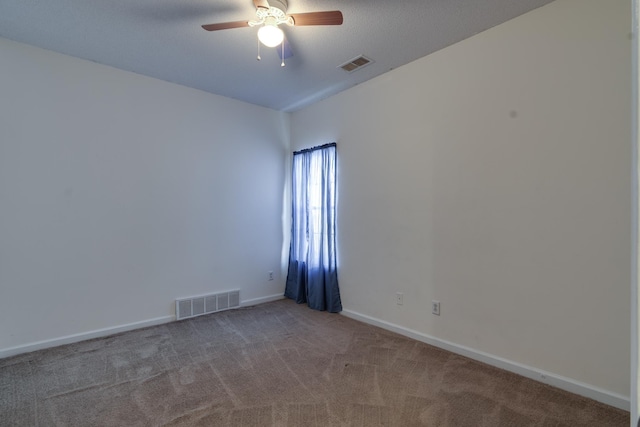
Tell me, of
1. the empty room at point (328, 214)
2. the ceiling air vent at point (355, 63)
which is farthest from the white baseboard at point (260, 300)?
the ceiling air vent at point (355, 63)

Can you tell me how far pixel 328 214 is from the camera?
3.71 m

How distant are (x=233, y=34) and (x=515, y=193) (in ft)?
8.46

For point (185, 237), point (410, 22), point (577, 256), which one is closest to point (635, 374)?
point (577, 256)

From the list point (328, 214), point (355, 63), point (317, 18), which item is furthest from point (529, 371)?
point (355, 63)

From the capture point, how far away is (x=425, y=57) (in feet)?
9.43

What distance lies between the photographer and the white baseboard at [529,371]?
6.25 ft

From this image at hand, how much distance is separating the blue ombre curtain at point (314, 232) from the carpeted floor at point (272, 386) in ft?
2.68

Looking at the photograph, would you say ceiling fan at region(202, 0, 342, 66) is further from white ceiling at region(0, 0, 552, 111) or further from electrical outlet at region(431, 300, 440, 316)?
electrical outlet at region(431, 300, 440, 316)

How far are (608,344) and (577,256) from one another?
0.56 metres

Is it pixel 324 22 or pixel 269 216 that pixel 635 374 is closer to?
pixel 324 22

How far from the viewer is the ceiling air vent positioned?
292 centimetres

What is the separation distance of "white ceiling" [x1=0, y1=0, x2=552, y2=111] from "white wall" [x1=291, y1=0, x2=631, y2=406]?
28 cm

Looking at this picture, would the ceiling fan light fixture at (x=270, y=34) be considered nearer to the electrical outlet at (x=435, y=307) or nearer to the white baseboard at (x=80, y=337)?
the electrical outlet at (x=435, y=307)

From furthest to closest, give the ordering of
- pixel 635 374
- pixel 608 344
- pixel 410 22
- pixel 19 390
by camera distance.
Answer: pixel 410 22 < pixel 19 390 < pixel 608 344 < pixel 635 374
